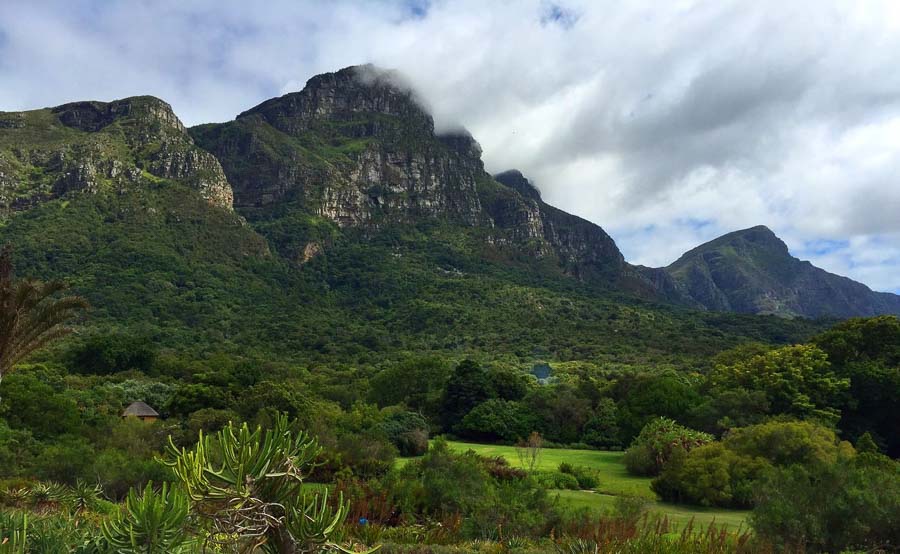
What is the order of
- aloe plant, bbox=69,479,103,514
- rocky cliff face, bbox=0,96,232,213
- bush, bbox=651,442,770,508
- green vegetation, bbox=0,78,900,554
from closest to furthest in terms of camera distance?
green vegetation, bbox=0,78,900,554
aloe plant, bbox=69,479,103,514
bush, bbox=651,442,770,508
rocky cliff face, bbox=0,96,232,213

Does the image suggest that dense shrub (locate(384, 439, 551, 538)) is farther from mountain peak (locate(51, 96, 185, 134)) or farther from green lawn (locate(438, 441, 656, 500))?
mountain peak (locate(51, 96, 185, 134))

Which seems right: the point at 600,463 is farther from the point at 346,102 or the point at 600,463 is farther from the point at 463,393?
the point at 346,102

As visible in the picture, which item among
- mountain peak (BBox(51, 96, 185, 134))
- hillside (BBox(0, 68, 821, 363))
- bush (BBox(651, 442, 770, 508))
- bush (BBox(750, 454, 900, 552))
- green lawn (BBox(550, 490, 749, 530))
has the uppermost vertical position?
mountain peak (BBox(51, 96, 185, 134))

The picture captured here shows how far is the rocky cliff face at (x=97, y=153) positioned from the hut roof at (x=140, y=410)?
7323 centimetres

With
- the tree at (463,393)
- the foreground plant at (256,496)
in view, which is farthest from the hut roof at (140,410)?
the foreground plant at (256,496)

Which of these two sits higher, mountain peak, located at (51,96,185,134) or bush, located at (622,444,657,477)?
mountain peak, located at (51,96,185,134)

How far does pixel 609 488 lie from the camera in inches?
823

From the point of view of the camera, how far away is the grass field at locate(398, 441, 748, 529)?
52.8 ft

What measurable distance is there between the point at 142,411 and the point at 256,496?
31.3m

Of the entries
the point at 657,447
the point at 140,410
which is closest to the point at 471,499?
the point at 657,447

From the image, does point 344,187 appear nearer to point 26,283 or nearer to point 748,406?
point 748,406


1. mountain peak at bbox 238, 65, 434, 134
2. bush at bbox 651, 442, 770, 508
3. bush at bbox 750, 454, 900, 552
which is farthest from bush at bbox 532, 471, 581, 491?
mountain peak at bbox 238, 65, 434, 134

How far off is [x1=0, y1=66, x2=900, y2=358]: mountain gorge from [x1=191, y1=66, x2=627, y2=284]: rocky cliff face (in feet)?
1.72

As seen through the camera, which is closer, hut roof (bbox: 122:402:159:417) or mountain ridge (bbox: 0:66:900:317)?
hut roof (bbox: 122:402:159:417)
